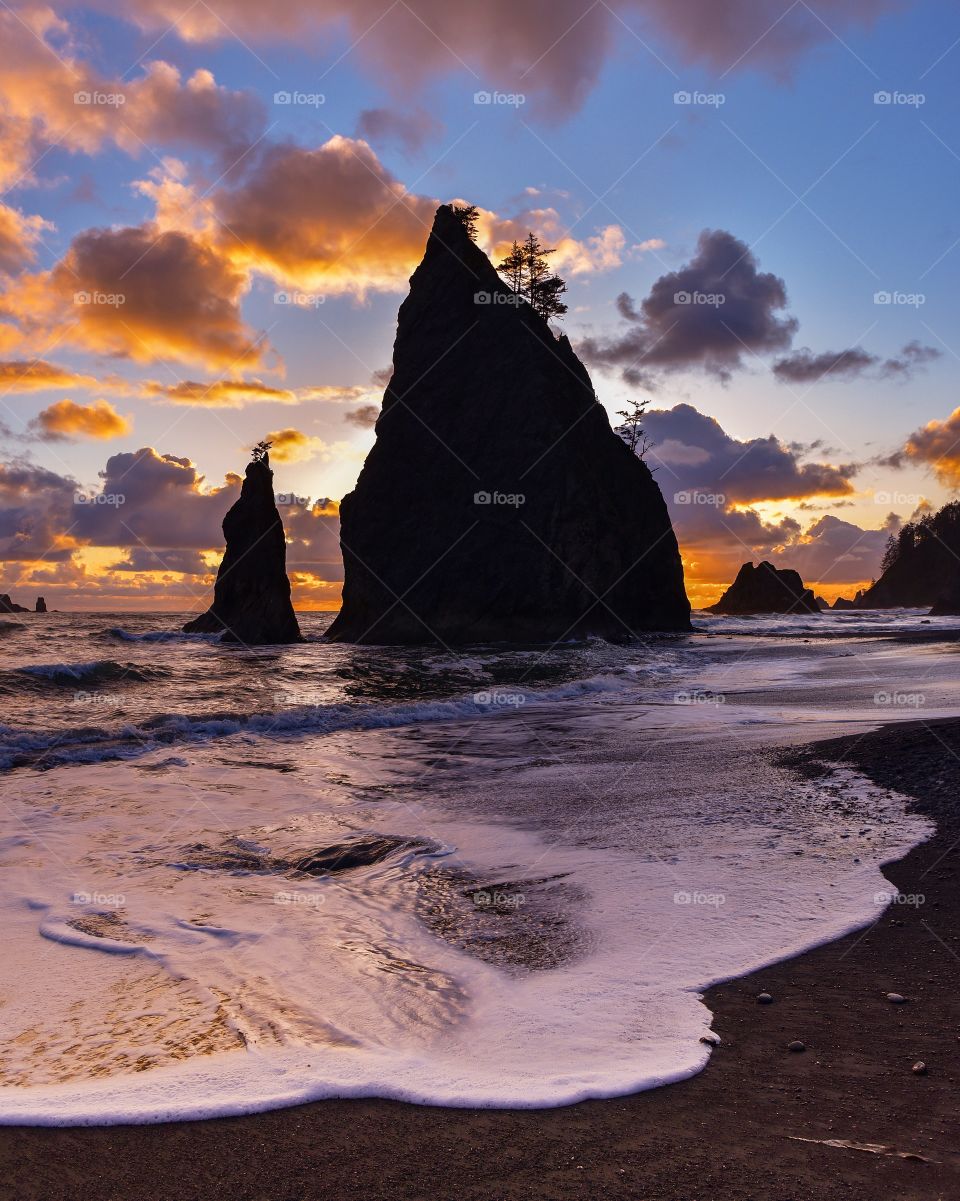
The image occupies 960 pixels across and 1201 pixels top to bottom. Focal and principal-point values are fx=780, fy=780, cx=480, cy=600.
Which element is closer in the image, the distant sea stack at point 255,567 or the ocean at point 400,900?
the ocean at point 400,900

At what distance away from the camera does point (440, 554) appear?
4581 cm

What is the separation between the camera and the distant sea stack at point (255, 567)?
138ft

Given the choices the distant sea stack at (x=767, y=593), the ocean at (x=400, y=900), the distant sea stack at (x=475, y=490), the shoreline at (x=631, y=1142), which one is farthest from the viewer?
the distant sea stack at (x=767, y=593)

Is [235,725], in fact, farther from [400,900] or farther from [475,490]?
[475,490]

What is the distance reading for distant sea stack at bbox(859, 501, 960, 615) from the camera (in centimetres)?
13208

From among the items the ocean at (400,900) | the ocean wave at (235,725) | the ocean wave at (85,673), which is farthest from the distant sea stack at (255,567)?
the ocean at (400,900)

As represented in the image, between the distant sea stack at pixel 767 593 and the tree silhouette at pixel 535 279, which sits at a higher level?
the tree silhouette at pixel 535 279

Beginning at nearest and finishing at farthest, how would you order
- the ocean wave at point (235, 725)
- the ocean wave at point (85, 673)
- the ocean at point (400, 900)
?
the ocean at point (400, 900) < the ocean wave at point (235, 725) < the ocean wave at point (85, 673)

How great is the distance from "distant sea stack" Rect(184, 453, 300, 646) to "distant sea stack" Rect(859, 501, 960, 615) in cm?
11569

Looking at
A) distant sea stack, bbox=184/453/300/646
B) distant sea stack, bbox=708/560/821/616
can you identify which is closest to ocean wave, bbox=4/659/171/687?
distant sea stack, bbox=184/453/300/646

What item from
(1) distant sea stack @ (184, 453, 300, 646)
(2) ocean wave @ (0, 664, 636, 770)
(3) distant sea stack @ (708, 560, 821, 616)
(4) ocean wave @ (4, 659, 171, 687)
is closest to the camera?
(2) ocean wave @ (0, 664, 636, 770)

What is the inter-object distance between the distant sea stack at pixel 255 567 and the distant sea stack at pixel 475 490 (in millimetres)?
5437

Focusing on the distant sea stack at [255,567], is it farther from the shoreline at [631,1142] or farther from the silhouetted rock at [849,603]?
the silhouetted rock at [849,603]

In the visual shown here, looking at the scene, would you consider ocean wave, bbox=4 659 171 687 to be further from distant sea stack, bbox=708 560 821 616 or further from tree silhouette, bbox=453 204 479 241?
distant sea stack, bbox=708 560 821 616
